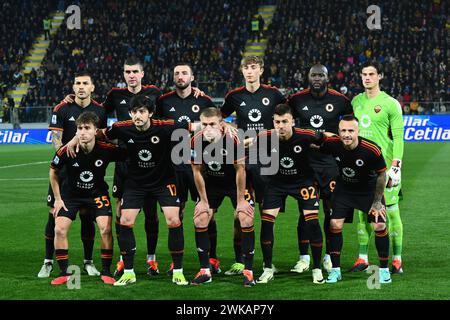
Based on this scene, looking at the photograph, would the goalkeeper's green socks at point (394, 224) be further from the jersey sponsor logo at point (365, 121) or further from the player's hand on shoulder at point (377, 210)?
the jersey sponsor logo at point (365, 121)

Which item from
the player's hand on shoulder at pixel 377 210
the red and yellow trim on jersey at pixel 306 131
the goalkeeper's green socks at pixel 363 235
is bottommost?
the goalkeeper's green socks at pixel 363 235

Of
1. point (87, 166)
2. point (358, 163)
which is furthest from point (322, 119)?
point (87, 166)

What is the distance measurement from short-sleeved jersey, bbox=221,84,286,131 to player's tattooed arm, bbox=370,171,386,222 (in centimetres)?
150

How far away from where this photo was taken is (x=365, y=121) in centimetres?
900

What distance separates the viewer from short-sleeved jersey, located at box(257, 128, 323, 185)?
8.44 metres

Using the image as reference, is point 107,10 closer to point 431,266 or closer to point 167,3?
point 167,3

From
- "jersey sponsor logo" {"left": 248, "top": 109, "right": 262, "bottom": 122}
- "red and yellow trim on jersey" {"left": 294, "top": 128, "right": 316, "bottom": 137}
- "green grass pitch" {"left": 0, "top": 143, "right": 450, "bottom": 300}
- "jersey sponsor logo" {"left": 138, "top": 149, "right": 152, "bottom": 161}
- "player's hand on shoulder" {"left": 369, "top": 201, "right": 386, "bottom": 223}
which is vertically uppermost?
"jersey sponsor logo" {"left": 248, "top": 109, "right": 262, "bottom": 122}

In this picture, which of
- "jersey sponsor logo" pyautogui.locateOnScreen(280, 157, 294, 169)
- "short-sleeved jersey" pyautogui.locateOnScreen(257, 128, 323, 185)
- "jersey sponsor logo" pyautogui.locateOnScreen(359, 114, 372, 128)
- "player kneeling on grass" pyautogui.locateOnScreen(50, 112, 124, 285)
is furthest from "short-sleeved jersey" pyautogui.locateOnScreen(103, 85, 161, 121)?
"jersey sponsor logo" pyautogui.locateOnScreen(359, 114, 372, 128)

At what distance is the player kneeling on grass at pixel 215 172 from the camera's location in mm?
8180

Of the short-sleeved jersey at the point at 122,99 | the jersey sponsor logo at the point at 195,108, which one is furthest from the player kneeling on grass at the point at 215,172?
the short-sleeved jersey at the point at 122,99

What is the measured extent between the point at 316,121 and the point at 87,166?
8.46 feet

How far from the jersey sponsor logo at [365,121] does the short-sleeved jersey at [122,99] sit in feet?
7.64

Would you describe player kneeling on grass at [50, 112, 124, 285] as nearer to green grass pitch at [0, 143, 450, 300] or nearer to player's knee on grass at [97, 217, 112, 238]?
player's knee on grass at [97, 217, 112, 238]

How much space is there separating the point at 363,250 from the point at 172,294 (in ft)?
7.85
